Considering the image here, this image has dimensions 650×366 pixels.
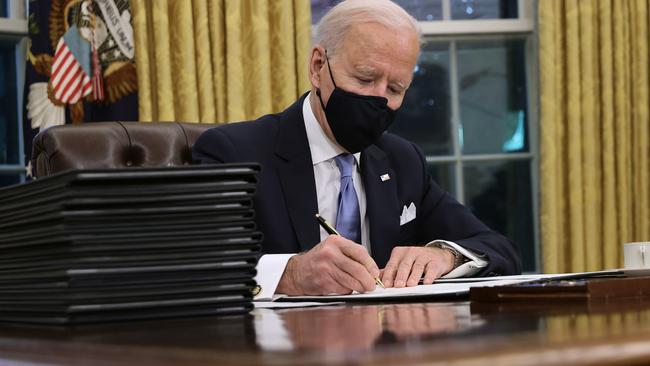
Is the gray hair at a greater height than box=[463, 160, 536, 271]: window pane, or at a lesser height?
greater

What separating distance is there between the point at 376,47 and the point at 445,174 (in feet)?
Answer: 7.24

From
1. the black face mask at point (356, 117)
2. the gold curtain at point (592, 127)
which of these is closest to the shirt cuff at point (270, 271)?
the black face mask at point (356, 117)

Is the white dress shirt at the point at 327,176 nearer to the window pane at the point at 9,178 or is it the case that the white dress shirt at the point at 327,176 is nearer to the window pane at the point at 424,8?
the window pane at the point at 9,178

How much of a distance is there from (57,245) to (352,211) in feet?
5.28

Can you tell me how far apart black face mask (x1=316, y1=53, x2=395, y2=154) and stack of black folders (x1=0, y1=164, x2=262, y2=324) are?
1468mm

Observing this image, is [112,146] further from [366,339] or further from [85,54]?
[366,339]

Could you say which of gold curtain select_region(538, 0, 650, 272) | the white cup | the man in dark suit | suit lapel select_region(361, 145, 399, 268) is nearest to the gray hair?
the man in dark suit

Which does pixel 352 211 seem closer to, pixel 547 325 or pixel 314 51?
pixel 314 51

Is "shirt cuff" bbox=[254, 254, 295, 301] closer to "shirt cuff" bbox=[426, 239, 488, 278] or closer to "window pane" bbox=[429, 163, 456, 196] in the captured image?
"shirt cuff" bbox=[426, 239, 488, 278]

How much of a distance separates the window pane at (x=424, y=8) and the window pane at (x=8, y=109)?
1.78m

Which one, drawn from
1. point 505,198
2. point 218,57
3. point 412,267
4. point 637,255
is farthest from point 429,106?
point 637,255

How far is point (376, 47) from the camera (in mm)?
2582

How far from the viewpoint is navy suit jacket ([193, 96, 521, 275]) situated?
2.39 metres

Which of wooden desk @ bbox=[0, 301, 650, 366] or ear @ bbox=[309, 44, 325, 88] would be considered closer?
wooden desk @ bbox=[0, 301, 650, 366]
